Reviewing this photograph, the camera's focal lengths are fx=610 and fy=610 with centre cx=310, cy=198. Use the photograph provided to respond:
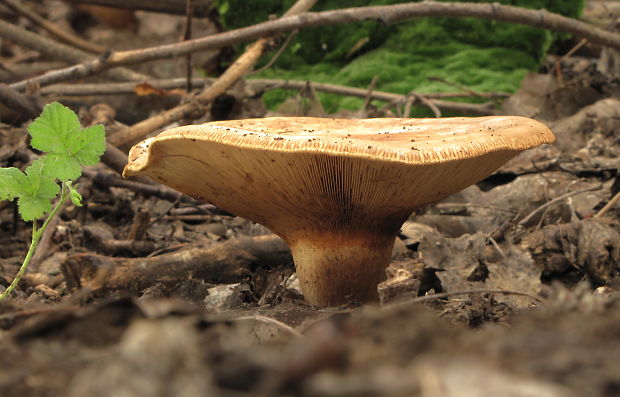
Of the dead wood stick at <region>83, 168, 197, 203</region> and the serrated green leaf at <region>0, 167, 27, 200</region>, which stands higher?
the serrated green leaf at <region>0, 167, 27, 200</region>

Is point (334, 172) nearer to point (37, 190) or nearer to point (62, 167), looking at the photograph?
point (62, 167)

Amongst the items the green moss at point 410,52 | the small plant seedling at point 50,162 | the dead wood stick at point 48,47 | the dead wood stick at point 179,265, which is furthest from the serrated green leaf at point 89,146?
the dead wood stick at point 48,47

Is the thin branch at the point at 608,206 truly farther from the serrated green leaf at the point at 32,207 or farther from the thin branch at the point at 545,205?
the serrated green leaf at the point at 32,207

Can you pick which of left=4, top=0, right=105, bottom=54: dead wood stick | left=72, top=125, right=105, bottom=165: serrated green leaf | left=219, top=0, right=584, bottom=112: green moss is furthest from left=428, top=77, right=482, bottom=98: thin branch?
left=72, top=125, right=105, bottom=165: serrated green leaf

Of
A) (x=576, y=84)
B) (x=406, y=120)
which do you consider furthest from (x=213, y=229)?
(x=576, y=84)

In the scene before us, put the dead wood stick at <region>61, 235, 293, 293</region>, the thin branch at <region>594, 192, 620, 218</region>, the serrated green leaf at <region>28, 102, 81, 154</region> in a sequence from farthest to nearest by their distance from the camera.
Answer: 1. the thin branch at <region>594, 192, 620, 218</region>
2. the dead wood stick at <region>61, 235, 293, 293</region>
3. the serrated green leaf at <region>28, 102, 81, 154</region>

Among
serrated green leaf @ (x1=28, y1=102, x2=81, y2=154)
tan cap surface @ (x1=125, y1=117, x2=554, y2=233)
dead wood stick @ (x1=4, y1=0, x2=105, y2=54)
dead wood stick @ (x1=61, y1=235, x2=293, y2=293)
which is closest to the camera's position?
tan cap surface @ (x1=125, y1=117, x2=554, y2=233)

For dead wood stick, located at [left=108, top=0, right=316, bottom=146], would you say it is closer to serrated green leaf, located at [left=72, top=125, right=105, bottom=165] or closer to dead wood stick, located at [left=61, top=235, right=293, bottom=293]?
dead wood stick, located at [left=61, top=235, right=293, bottom=293]

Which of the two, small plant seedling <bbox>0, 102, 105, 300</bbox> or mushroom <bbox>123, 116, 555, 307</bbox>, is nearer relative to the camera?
mushroom <bbox>123, 116, 555, 307</bbox>
